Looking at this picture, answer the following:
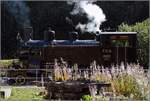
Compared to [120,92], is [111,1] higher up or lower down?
higher up

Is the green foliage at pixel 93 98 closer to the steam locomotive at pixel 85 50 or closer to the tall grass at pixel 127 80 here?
the tall grass at pixel 127 80

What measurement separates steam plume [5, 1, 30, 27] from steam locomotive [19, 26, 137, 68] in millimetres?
15790

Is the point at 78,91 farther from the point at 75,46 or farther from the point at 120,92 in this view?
the point at 75,46

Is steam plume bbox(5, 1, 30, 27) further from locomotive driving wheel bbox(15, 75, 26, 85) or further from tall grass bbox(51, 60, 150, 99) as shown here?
tall grass bbox(51, 60, 150, 99)

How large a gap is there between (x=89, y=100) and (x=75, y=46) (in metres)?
10.1

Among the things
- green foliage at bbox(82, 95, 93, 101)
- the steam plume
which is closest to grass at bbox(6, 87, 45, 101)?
green foliage at bbox(82, 95, 93, 101)

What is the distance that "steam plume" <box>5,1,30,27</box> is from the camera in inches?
1537

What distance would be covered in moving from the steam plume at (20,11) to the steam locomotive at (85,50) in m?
15.8

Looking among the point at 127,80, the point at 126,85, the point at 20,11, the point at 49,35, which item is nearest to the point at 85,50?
the point at 49,35

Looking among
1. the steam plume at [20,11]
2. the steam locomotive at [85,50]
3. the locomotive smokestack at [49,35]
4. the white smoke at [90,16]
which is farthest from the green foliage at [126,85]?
the steam plume at [20,11]

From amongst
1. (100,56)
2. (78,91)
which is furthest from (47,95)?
(100,56)

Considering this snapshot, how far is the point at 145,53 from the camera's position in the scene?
76.2 feet

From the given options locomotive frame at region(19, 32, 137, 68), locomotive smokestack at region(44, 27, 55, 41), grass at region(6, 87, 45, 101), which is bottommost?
grass at region(6, 87, 45, 101)

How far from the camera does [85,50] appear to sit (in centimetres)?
2283
